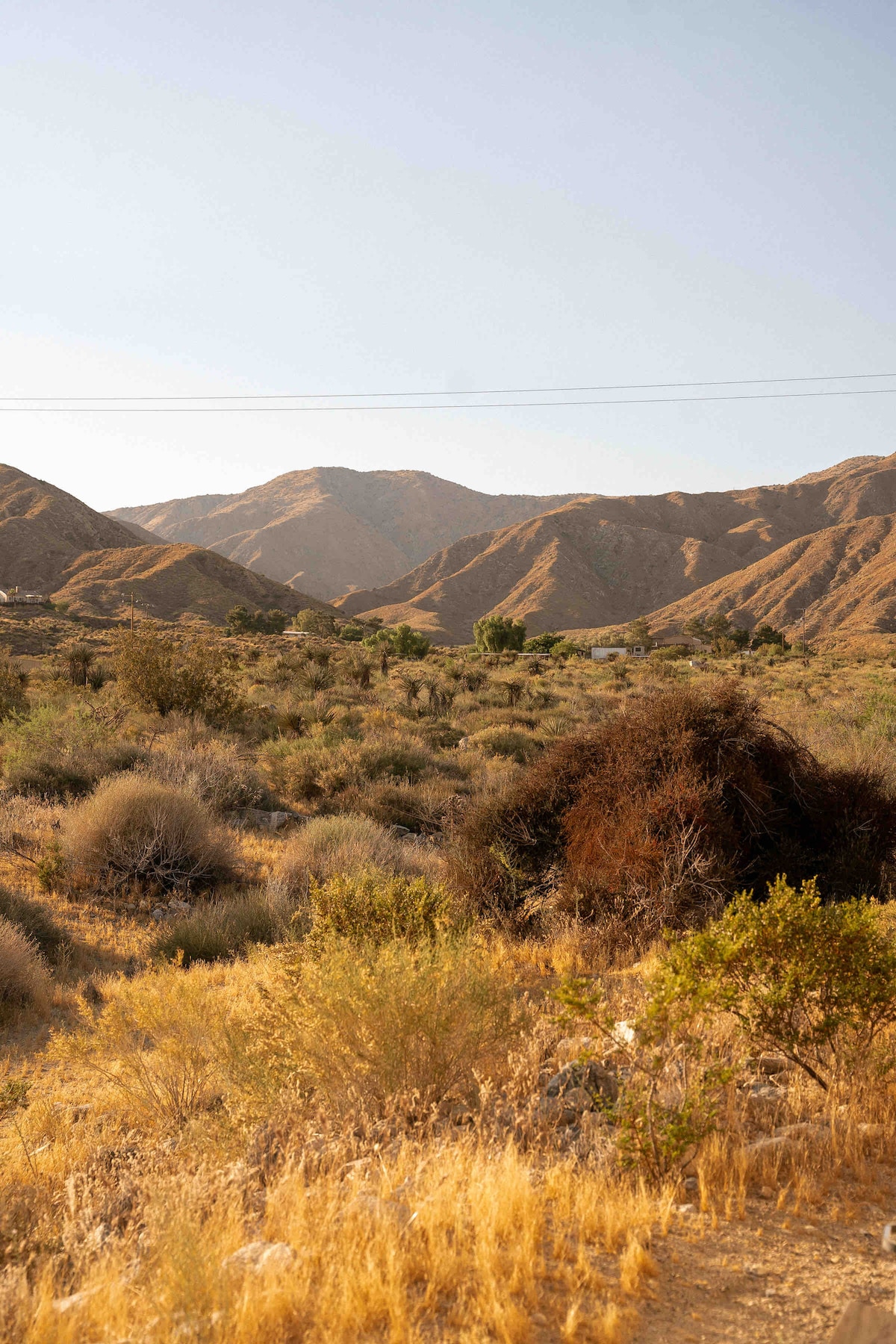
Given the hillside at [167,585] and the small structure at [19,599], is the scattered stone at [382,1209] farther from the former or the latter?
the hillside at [167,585]

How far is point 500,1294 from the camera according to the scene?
267 cm

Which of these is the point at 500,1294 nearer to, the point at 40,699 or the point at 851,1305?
the point at 851,1305

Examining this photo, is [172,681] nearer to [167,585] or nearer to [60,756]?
[60,756]

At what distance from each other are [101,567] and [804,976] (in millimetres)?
82506

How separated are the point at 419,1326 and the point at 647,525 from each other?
144564 mm

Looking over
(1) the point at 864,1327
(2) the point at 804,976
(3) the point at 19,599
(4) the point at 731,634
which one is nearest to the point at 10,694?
(2) the point at 804,976

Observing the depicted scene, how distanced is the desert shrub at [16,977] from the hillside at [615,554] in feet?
332

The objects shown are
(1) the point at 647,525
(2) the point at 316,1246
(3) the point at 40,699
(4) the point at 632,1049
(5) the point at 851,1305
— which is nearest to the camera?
(5) the point at 851,1305

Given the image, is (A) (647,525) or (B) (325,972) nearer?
(B) (325,972)

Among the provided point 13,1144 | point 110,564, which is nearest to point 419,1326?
point 13,1144

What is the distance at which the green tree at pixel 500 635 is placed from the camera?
60.6 m

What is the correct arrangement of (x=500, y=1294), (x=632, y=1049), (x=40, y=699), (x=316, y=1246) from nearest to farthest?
(x=500, y=1294), (x=316, y=1246), (x=632, y=1049), (x=40, y=699)

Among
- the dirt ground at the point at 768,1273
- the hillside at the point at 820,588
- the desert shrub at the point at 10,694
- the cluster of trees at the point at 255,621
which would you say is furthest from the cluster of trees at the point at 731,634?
the dirt ground at the point at 768,1273

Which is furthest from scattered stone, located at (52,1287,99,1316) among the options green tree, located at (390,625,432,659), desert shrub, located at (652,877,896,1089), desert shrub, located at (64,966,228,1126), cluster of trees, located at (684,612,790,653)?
cluster of trees, located at (684,612,790,653)
